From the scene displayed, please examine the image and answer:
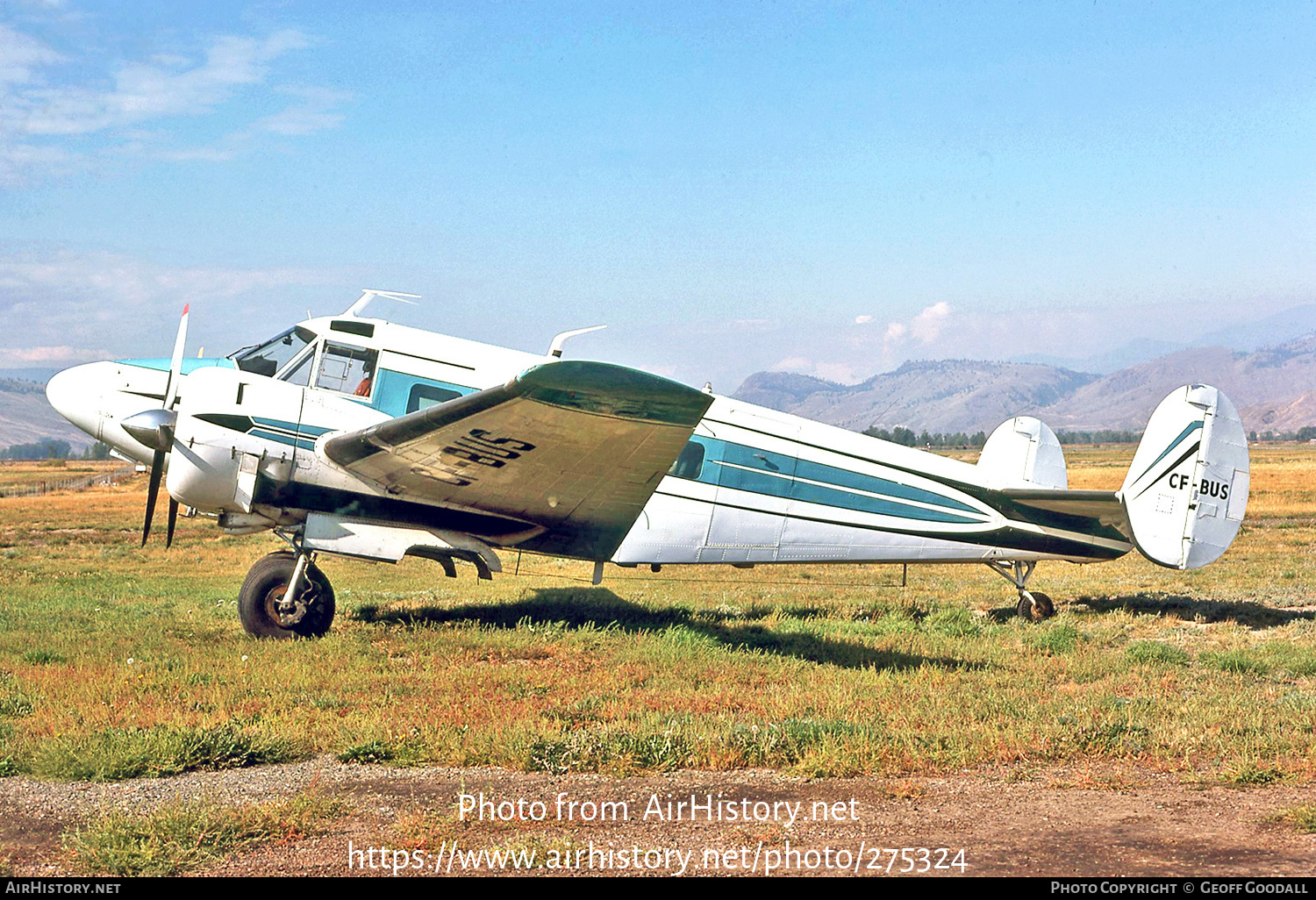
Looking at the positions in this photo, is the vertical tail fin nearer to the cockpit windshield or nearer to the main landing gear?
the main landing gear

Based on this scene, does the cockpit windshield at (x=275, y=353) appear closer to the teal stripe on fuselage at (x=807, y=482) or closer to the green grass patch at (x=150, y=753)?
the teal stripe on fuselage at (x=807, y=482)

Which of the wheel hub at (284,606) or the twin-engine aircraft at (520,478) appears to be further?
the wheel hub at (284,606)

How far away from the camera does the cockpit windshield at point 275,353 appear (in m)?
10.9

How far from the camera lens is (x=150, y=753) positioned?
20.4 ft

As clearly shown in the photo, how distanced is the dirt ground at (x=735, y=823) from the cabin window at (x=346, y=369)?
5.28 m

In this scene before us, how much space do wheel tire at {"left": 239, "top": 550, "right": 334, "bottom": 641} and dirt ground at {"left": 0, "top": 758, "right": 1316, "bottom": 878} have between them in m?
4.58

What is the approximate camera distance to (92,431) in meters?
11.1

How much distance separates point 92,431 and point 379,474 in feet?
11.6

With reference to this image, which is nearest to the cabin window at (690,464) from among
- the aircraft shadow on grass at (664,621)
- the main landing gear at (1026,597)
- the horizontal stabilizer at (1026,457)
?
the aircraft shadow on grass at (664,621)

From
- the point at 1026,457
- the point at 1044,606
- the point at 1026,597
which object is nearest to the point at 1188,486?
the point at 1026,457

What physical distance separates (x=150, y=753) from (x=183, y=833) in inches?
64.9

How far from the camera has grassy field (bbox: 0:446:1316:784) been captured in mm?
6457

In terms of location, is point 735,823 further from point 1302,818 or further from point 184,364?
point 184,364

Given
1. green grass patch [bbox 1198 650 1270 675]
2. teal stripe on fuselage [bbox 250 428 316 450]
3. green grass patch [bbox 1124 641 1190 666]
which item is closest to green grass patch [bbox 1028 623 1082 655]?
green grass patch [bbox 1124 641 1190 666]
